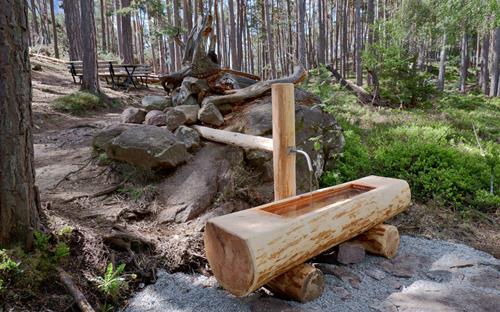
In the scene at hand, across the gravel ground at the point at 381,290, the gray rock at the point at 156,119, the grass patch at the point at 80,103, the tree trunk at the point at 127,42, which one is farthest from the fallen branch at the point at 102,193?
the tree trunk at the point at 127,42

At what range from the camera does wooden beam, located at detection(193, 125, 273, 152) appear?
323cm

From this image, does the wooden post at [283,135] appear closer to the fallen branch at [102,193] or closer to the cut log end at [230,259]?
the cut log end at [230,259]

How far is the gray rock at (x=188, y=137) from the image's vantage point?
435 cm

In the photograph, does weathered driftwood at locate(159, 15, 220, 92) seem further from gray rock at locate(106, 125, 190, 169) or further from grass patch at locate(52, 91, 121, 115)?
grass patch at locate(52, 91, 121, 115)

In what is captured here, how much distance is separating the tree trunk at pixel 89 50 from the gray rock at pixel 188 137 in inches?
219

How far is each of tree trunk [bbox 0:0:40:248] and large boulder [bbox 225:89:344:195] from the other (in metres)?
2.40

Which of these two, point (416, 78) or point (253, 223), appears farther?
point (416, 78)

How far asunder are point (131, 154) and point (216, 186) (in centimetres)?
113

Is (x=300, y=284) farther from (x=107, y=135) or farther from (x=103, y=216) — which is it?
(x=107, y=135)

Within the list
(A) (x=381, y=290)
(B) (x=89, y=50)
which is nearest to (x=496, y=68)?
(A) (x=381, y=290)

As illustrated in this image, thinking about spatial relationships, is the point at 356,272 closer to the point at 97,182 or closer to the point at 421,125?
the point at 97,182

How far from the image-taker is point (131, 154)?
3977 millimetres

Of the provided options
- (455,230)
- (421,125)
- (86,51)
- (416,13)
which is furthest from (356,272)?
(416,13)

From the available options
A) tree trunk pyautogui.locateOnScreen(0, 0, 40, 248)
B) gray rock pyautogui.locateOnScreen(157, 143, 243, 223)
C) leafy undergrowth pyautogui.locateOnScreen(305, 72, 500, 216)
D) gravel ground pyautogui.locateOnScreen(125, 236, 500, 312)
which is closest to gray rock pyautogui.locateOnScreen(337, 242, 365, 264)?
gravel ground pyautogui.locateOnScreen(125, 236, 500, 312)
